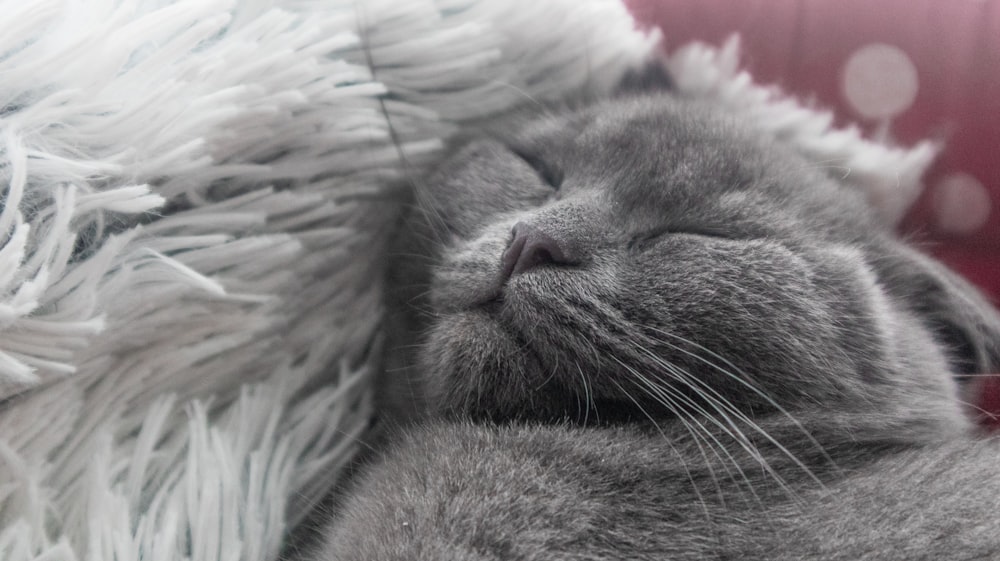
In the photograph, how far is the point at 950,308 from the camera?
802 millimetres

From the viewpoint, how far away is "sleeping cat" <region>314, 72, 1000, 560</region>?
1.89 feet

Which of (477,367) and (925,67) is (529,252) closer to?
(477,367)

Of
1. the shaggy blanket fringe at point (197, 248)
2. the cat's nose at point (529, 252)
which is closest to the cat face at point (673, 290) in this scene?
the cat's nose at point (529, 252)

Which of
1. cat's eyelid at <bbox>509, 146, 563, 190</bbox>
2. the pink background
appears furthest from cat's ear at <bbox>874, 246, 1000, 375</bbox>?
cat's eyelid at <bbox>509, 146, 563, 190</bbox>

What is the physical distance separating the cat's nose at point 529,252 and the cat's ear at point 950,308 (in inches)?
13.4

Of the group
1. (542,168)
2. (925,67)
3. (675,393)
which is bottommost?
(675,393)

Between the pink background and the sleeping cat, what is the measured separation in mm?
229

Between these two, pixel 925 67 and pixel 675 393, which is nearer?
pixel 675 393

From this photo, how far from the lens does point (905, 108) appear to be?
0.97 metres

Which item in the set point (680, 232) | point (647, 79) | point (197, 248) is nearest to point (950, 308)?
point (680, 232)

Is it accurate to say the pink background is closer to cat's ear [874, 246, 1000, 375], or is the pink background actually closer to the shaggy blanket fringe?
cat's ear [874, 246, 1000, 375]

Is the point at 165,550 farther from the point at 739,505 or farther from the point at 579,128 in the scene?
the point at 579,128

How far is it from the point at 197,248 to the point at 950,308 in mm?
698

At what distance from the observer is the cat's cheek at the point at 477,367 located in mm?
649
